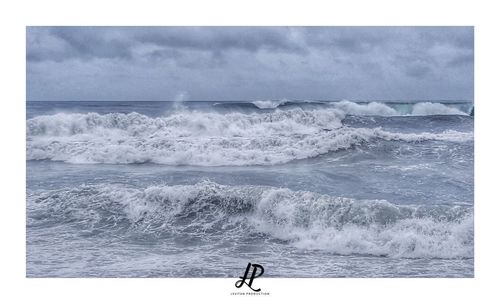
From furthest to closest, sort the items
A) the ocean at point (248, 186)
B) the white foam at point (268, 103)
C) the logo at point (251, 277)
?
the white foam at point (268, 103) < the ocean at point (248, 186) < the logo at point (251, 277)

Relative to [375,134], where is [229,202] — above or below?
below

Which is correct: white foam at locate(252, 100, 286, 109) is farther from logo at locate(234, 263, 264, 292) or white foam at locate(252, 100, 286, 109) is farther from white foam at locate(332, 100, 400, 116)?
logo at locate(234, 263, 264, 292)

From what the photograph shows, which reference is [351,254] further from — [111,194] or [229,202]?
[111,194]

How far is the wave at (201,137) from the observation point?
522cm

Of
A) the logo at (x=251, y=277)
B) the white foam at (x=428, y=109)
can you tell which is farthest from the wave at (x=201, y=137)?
the logo at (x=251, y=277)

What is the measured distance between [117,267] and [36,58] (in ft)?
7.93

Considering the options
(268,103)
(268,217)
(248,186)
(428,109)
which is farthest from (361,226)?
(268,103)

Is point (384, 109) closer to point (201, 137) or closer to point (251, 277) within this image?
point (201, 137)

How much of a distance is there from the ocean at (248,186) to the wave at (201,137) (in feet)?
0.05

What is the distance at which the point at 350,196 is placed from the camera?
5.13m

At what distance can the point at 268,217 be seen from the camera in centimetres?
518

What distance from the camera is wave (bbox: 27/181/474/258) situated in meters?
4.88

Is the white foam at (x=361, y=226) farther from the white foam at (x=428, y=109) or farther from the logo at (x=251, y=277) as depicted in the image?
the white foam at (x=428, y=109)

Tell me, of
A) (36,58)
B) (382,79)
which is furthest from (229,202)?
(36,58)
